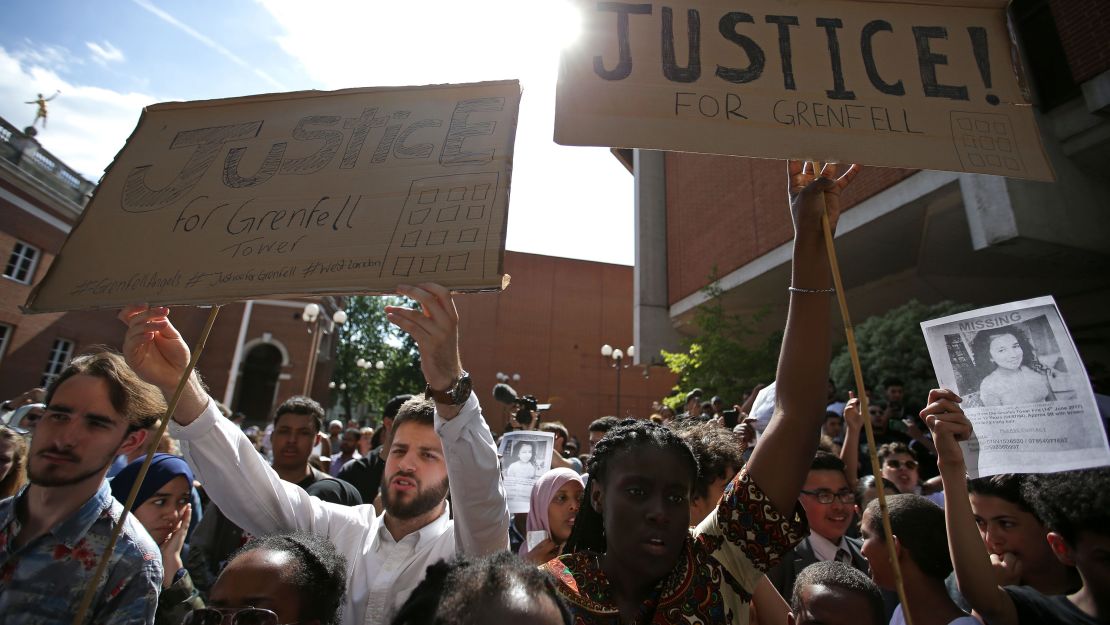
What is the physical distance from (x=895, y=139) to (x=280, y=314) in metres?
30.5

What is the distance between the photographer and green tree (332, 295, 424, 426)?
132 ft

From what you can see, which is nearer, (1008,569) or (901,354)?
(1008,569)

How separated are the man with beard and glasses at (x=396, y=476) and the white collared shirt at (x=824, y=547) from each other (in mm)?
1870

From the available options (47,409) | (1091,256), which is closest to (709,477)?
(47,409)

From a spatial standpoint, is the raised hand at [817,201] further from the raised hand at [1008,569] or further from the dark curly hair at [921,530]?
the raised hand at [1008,569]

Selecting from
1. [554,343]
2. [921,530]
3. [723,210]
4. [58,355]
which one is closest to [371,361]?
[554,343]

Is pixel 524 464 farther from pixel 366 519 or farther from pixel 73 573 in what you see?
pixel 73 573

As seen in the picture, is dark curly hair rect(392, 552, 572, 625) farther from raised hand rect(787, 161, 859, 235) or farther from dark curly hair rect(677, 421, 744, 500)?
dark curly hair rect(677, 421, 744, 500)

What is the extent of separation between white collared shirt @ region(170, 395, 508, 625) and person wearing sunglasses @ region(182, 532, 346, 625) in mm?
245

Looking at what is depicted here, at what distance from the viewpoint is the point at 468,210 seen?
1787 mm

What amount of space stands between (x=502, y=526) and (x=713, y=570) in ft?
2.24

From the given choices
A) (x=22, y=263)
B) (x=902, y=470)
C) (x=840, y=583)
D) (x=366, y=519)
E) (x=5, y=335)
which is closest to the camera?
(x=840, y=583)

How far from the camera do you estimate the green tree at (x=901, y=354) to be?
8.70 m

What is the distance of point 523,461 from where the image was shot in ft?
14.5
